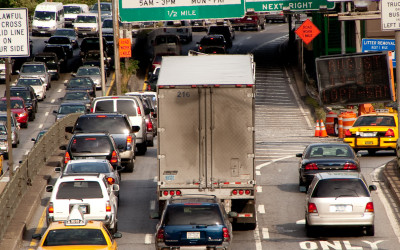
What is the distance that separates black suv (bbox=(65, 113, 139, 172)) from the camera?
1265 inches

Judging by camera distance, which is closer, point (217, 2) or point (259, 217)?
point (259, 217)

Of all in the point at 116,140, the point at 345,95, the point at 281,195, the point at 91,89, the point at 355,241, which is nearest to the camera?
the point at 355,241

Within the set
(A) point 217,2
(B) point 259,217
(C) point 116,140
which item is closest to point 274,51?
(A) point 217,2

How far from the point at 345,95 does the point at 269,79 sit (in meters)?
30.0

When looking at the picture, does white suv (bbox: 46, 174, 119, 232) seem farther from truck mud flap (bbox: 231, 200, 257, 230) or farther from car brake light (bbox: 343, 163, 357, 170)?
car brake light (bbox: 343, 163, 357, 170)

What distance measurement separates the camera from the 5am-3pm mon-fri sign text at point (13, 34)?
988 inches

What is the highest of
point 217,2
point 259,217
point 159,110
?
point 217,2

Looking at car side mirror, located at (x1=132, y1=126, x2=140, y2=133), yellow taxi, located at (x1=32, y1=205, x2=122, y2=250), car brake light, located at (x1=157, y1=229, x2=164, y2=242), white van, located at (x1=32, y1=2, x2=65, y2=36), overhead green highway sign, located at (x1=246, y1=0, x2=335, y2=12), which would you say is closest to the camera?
yellow taxi, located at (x1=32, y1=205, x2=122, y2=250)

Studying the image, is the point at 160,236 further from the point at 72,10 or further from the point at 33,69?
the point at 72,10

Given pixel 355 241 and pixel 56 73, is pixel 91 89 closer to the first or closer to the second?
pixel 56 73

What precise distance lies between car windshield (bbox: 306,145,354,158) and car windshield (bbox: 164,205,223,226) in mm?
9674

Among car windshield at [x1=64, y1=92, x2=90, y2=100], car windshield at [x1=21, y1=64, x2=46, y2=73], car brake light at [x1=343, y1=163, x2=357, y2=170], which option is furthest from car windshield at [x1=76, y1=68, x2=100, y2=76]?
car brake light at [x1=343, y1=163, x2=357, y2=170]

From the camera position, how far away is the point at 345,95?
37.9 metres

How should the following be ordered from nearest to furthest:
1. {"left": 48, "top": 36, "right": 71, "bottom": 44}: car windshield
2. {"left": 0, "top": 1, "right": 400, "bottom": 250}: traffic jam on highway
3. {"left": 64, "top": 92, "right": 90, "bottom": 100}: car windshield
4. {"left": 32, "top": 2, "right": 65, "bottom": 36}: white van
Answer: {"left": 0, "top": 1, "right": 400, "bottom": 250}: traffic jam on highway < {"left": 64, "top": 92, "right": 90, "bottom": 100}: car windshield < {"left": 48, "top": 36, "right": 71, "bottom": 44}: car windshield < {"left": 32, "top": 2, "right": 65, "bottom": 36}: white van
